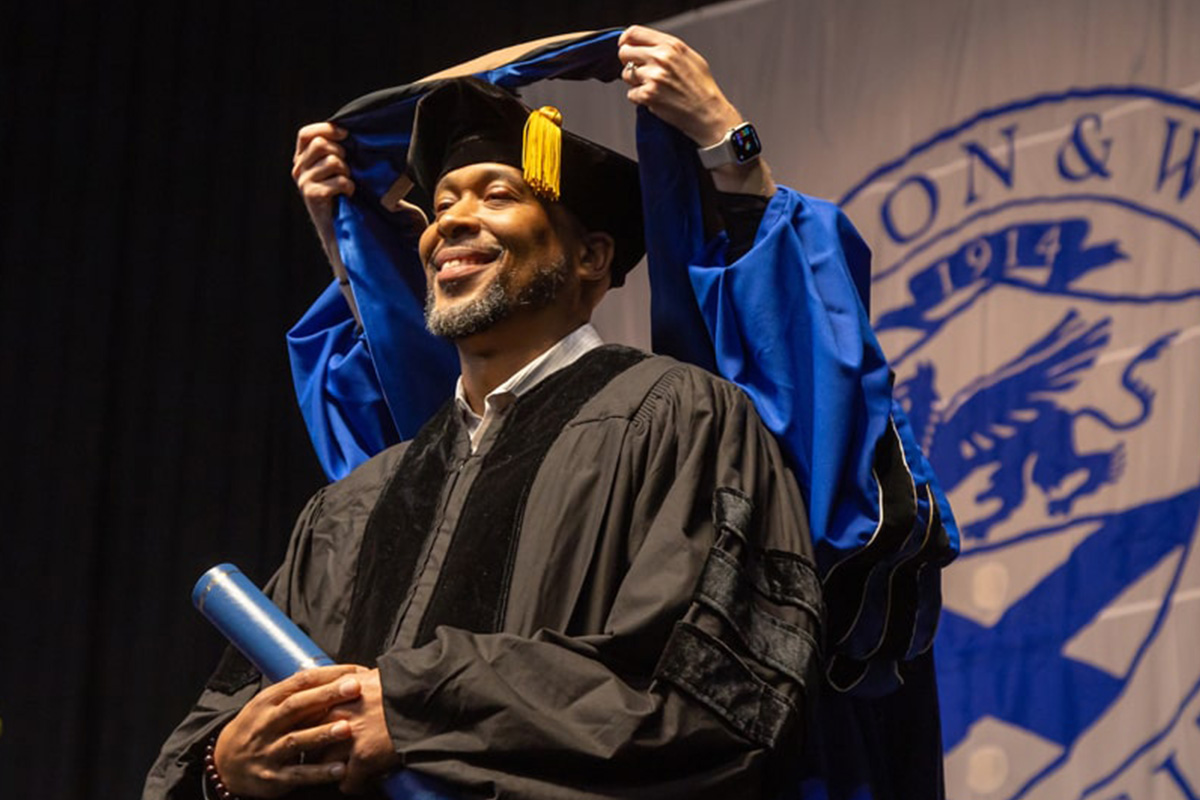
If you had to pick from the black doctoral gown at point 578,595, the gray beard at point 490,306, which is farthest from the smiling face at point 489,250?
the black doctoral gown at point 578,595

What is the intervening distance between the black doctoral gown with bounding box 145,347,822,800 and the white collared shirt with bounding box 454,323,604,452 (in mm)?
20

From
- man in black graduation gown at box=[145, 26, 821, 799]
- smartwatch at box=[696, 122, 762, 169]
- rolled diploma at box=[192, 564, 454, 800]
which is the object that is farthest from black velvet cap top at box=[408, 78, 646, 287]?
rolled diploma at box=[192, 564, 454, 800]

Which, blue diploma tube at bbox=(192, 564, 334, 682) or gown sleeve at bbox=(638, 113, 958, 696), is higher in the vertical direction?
gown sleeve at bbox=(638, 113, 958, 696)

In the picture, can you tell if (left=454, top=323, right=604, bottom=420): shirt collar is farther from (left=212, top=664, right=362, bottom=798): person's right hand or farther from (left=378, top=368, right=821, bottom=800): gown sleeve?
(left=212, top=664, right=362, bottom=798): person's right hand

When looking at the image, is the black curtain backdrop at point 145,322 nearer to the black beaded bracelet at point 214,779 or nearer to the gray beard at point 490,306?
the gray beard at point 490,306

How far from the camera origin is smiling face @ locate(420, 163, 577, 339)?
2.52 meters

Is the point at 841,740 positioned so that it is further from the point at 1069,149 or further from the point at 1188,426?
the point at 1069,149

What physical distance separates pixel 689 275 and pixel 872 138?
4.13 ft

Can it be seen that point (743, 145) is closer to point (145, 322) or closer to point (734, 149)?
point (734, 149)

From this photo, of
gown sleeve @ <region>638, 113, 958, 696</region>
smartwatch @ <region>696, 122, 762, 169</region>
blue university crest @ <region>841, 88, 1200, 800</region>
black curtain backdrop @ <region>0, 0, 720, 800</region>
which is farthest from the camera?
black curtain backdrop @ <region>0, 0, 720, 800</region>

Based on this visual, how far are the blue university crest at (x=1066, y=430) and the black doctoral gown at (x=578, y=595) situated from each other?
1051 millimetres

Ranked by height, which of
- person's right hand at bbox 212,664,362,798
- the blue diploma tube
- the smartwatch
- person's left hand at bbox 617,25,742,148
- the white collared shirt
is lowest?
person's right hand at bbox 212,664,362,798

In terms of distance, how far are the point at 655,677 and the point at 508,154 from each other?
93 centimetres

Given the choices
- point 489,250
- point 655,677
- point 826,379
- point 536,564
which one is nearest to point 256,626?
point 536,564
